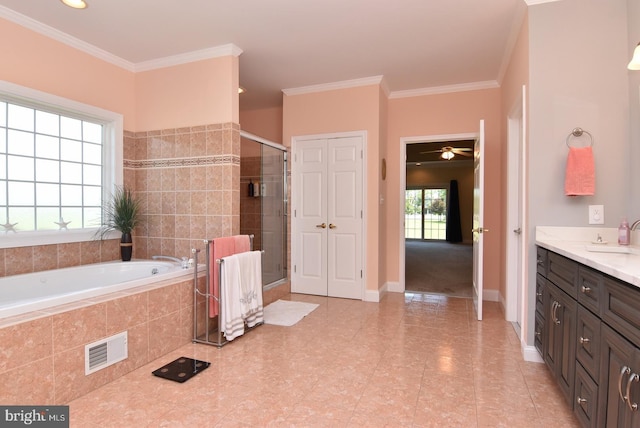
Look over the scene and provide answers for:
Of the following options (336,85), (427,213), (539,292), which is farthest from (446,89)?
(427,213)

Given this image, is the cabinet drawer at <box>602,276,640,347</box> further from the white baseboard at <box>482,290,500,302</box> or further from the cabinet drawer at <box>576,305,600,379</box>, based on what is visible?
the white baseboard at <box>482,290,500,302</box>

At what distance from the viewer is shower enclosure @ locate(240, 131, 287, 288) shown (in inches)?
167

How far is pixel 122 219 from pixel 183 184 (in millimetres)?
694

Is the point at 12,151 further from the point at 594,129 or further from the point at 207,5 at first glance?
the point at 594,129

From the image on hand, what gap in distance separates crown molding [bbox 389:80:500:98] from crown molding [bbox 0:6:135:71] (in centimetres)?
323

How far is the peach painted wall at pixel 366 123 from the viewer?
4133 mm

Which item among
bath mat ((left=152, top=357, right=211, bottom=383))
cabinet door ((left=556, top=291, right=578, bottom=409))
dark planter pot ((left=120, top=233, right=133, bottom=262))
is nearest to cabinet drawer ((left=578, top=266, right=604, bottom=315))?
cabinet door ((left=556, top=291, right=578, bottom=409))

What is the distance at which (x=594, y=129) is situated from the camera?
235 cm

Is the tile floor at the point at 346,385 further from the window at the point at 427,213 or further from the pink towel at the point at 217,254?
the window at the point at 427,213

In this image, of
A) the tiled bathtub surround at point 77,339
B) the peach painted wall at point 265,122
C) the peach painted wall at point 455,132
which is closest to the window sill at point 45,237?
the tiled bathtub surround at point 77,339

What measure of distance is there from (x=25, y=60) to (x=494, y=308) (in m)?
5.08

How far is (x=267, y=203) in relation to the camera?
4.43m

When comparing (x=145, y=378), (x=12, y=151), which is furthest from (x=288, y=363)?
(x=12, y=151)

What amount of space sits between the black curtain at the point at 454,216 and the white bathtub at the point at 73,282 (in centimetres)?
1011
